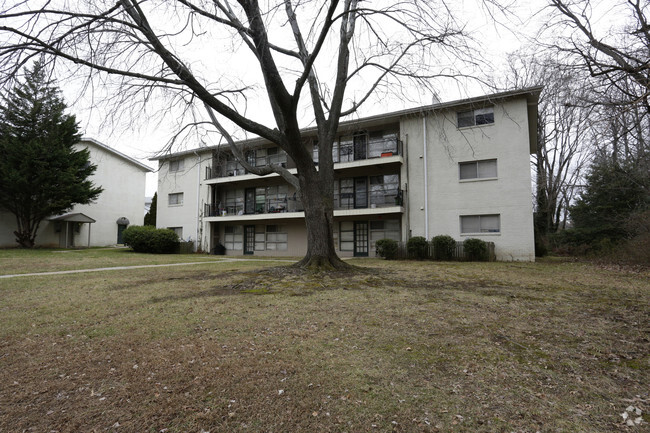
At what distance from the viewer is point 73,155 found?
73.4 ft

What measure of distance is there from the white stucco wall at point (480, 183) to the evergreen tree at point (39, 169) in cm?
2053

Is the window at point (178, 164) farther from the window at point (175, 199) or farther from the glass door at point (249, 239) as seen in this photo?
the glass door at point (249, 239)

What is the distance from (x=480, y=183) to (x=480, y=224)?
1.96m

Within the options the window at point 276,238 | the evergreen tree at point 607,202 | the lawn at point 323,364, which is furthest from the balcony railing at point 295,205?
the lawn at point 323,364

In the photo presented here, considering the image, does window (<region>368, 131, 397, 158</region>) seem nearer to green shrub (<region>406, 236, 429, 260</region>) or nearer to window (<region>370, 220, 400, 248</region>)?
window (<region>370, 220, 400, 248</region>)

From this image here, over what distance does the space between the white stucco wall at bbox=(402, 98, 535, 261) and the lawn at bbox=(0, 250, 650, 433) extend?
33.3ft

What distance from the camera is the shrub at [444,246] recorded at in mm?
15781

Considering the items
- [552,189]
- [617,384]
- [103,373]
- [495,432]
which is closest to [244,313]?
[103,373]

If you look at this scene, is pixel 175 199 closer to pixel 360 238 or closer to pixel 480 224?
pixel 360 238

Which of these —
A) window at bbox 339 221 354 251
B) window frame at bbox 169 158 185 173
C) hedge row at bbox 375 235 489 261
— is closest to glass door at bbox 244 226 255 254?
window at bbox 339 221 354 251

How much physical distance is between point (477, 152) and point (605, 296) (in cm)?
1126

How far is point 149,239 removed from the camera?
2086 cm

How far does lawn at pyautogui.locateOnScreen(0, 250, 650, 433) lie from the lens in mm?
2197

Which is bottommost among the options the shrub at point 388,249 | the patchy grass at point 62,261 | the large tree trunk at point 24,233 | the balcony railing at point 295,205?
the patchy grass at point 62,261
